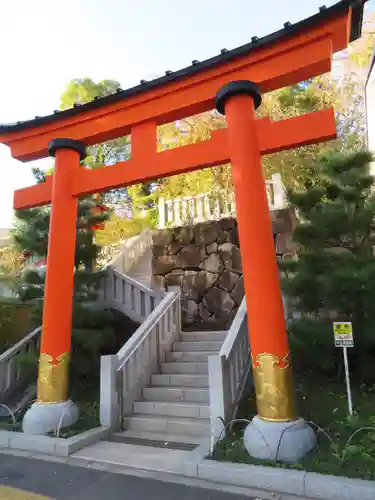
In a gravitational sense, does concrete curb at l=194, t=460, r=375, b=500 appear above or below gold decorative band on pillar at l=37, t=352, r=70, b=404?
below

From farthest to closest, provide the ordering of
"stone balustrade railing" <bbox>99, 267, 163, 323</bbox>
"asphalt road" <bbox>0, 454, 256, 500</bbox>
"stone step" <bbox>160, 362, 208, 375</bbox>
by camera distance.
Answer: "stone balustrade railing" <bbox>99, 267, 163, 323</bbox>, "stone step" <bbox>160, 362, 208, 375</bbox>, "asphalt road" <bbox>0, 454, 256, 500</bbox>

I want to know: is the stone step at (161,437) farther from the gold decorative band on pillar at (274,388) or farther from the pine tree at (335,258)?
the pine tree at (335,258)

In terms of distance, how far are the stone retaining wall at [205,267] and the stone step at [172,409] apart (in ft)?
12.3

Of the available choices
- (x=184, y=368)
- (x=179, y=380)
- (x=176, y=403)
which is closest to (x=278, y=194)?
(x=184, y=368)

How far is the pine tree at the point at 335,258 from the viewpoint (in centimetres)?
564

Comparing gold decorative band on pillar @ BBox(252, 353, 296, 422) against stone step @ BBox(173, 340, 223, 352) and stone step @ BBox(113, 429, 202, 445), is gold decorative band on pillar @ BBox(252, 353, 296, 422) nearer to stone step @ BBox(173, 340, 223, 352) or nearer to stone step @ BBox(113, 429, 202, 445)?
stone step @ BBox(113, 429, 202, 445)

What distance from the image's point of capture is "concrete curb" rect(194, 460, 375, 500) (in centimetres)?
344

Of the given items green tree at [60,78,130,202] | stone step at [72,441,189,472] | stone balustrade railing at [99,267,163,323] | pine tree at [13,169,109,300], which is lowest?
stone step at [72,441,189,472]

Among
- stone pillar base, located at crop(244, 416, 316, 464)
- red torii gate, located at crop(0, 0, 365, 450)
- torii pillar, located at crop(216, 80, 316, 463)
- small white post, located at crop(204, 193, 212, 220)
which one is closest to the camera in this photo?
stone pillar base, located at crop(244, 416, 316, 464)

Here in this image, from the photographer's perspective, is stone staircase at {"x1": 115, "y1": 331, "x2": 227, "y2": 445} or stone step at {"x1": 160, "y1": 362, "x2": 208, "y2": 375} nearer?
stone staircase at {"x1": 115, "y1": 331, "x2": 227, "y2": 445}

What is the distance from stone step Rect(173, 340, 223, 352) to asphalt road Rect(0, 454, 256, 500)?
3435mm

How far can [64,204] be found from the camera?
638 cm

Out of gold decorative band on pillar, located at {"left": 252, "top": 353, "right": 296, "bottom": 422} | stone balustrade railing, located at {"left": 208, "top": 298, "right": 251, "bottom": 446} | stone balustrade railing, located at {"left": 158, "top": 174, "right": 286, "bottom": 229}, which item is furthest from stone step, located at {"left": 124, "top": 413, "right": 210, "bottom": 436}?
stone balustrade railing, located at {"left": 158, "top": 174, "right": 286, "bottom": 229}

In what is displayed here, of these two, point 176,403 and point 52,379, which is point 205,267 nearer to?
point 176,403
